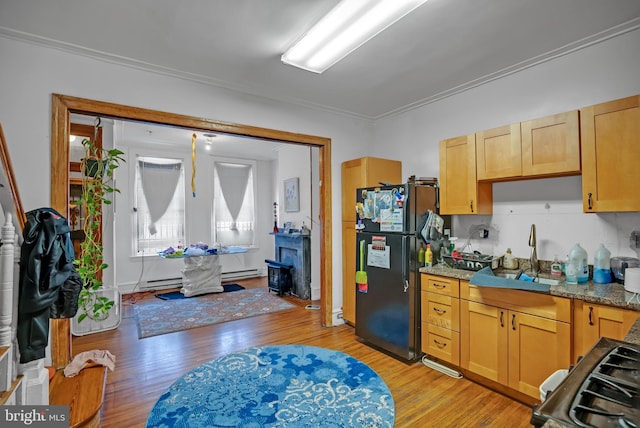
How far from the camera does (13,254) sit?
1.55 m

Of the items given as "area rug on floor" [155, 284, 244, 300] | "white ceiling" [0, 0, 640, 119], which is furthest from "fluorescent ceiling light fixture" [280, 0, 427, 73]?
"area rug on floor" [155, 284, 244, 300]

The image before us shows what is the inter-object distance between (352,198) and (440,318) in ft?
5.49

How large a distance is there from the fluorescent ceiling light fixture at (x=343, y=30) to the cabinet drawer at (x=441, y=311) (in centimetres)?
220

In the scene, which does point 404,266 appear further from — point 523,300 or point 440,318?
point 523,300

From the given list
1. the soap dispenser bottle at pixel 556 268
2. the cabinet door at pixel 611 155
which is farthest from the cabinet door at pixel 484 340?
the cabinet door at pixel 611 155

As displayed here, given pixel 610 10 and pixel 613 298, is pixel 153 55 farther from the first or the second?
pixel 613 298

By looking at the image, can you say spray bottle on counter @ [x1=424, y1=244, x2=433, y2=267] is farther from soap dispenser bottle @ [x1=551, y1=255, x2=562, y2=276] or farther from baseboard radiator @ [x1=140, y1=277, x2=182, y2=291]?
baseboard radiator @ [x1=140, y1=277, x2=182, y2=291]

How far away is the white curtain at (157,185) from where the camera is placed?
5820 millimetres

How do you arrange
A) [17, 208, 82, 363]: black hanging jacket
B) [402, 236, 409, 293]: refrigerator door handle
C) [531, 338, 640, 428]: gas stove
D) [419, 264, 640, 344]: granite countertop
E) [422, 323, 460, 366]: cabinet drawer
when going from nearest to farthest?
1. [531, 338, 640, 428]: gas stove
2. [17, 208, 82, 363]: black hanging jacket
3. [419, 264, 640, 344]: granite countertop
4. [422, 323, 460, 366]: cabinet drawer
5. [402, 236, 409, 293]: refrigerator door handle

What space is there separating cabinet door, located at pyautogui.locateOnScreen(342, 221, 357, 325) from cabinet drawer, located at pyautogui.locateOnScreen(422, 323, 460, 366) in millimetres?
1037

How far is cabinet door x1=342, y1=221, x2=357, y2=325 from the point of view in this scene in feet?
12.3

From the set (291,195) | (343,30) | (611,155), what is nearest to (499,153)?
(611,155)

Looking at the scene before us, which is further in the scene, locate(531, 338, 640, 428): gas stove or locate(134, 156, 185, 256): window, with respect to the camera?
locate(134, 156, 185, 256): window

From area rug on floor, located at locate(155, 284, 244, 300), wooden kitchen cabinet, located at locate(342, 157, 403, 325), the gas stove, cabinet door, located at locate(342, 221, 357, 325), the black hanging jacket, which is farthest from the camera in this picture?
area rug on floor, located at locate(155, 284, 244, 300)
